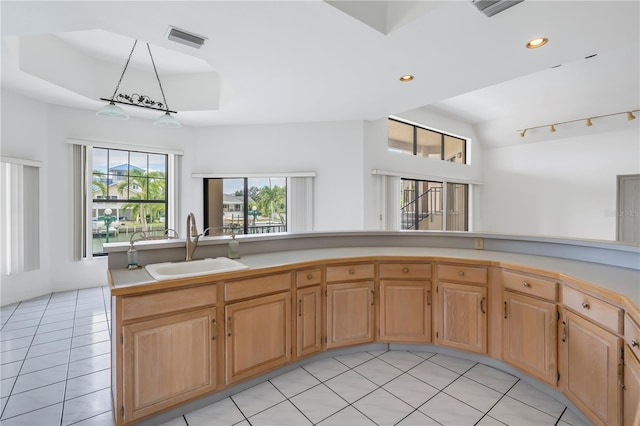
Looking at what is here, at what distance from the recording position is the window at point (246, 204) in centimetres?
534

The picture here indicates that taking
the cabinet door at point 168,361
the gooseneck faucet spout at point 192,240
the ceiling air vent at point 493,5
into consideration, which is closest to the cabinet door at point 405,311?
the cabinet door at point 168,361

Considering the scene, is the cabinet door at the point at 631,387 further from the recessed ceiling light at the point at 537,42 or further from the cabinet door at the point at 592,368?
the recessed ceiling light at the point at 537,42

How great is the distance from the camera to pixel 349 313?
2494mm

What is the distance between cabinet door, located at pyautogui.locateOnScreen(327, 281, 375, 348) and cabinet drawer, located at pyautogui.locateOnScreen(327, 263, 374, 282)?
0.05 meters

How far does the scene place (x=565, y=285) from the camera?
5.90ft

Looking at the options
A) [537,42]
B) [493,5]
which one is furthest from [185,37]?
[537,42]

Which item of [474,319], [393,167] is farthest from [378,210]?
[474,319]

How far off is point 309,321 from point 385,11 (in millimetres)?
2570

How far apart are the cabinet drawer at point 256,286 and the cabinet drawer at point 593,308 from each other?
70.9 inches

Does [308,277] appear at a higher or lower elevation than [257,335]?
higher

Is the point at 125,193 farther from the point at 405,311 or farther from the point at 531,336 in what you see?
the point at 531,336

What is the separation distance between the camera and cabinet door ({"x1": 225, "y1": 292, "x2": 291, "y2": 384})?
75.5 inches

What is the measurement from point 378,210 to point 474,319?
9.35 ft

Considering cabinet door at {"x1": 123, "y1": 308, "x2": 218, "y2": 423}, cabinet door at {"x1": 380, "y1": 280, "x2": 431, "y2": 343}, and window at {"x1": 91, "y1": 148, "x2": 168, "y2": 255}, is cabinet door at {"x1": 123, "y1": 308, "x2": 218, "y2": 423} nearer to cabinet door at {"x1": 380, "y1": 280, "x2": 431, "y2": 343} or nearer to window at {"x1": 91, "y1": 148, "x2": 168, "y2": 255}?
cabinet door at {"x1": 380, "y1": 280, "x2": 431, "y2": 343}
